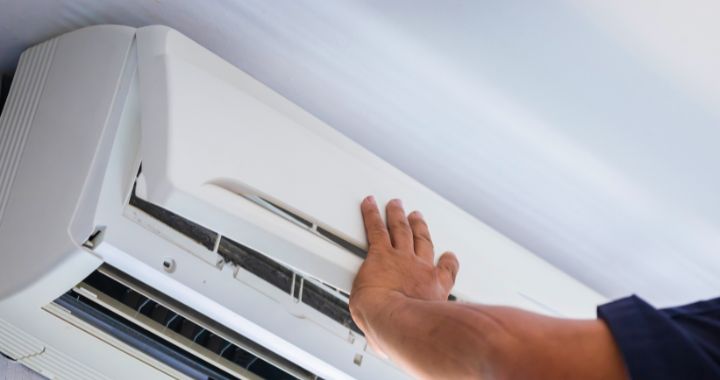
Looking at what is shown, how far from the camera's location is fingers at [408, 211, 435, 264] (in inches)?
42.9

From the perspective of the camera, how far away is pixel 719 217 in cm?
126

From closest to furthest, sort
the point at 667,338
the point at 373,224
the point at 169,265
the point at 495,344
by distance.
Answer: the point at 667,338, the point at 495,344, the point at 169,265, the point at 373,224

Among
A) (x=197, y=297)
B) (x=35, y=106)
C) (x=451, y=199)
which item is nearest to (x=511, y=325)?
(x=197, y=297)

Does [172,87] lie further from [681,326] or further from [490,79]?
[681,326]

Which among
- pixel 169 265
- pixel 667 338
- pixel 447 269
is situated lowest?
pixel 667 338

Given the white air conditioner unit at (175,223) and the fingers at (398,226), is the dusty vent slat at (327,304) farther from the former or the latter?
the fingers at (398,226)

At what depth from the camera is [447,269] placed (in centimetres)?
110

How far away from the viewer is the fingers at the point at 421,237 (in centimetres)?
109

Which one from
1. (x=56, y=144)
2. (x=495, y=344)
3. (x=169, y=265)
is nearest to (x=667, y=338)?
(x=495, y=344)

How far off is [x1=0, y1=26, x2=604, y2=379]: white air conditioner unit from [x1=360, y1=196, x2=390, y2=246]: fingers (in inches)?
0.5

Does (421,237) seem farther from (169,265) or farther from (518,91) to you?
(169,265)

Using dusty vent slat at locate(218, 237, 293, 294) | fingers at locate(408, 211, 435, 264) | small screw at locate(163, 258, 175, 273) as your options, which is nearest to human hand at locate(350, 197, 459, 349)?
fingers at locate(408, 211, 435, 264)

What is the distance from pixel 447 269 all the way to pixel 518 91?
0.27 m

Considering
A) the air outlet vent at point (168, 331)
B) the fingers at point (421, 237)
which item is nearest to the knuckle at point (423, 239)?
the fingers at point (421, 237)
